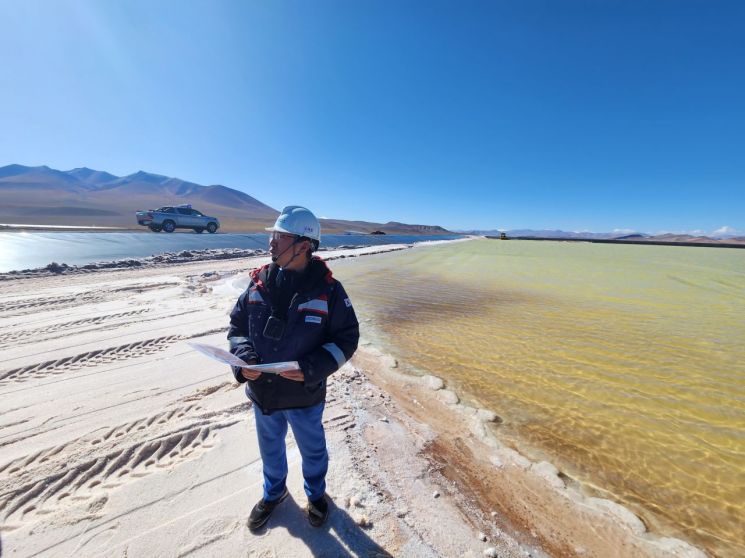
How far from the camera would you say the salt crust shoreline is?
2.04m

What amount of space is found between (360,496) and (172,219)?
1098 inches

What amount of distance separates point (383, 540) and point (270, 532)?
0.78 m

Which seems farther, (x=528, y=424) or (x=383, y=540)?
(x=528, y=424)

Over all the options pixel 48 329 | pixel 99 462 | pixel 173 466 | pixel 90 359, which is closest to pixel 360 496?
pixel 173 466

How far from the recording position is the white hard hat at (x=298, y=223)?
2173 millimetres

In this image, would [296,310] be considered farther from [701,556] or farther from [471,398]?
[701,556]

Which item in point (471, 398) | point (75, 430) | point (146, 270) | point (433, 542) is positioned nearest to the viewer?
point (433, 542)

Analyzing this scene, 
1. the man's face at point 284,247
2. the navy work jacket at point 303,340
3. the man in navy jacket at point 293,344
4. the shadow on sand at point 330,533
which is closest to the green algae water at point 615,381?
the shadow on sand at point 330,533

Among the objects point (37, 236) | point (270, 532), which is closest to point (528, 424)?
point (270, 532)

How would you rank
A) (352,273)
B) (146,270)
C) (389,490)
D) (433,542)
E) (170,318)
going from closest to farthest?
(433,542) → (389,490) → (170,318) → (146,270) → (352,273)

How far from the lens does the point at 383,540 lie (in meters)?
2.05

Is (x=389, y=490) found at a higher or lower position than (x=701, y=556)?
higher

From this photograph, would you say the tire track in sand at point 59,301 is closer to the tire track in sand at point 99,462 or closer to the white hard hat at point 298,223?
the tire track in sand at point 99,462

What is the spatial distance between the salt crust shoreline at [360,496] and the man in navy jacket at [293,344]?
0.29 meters
